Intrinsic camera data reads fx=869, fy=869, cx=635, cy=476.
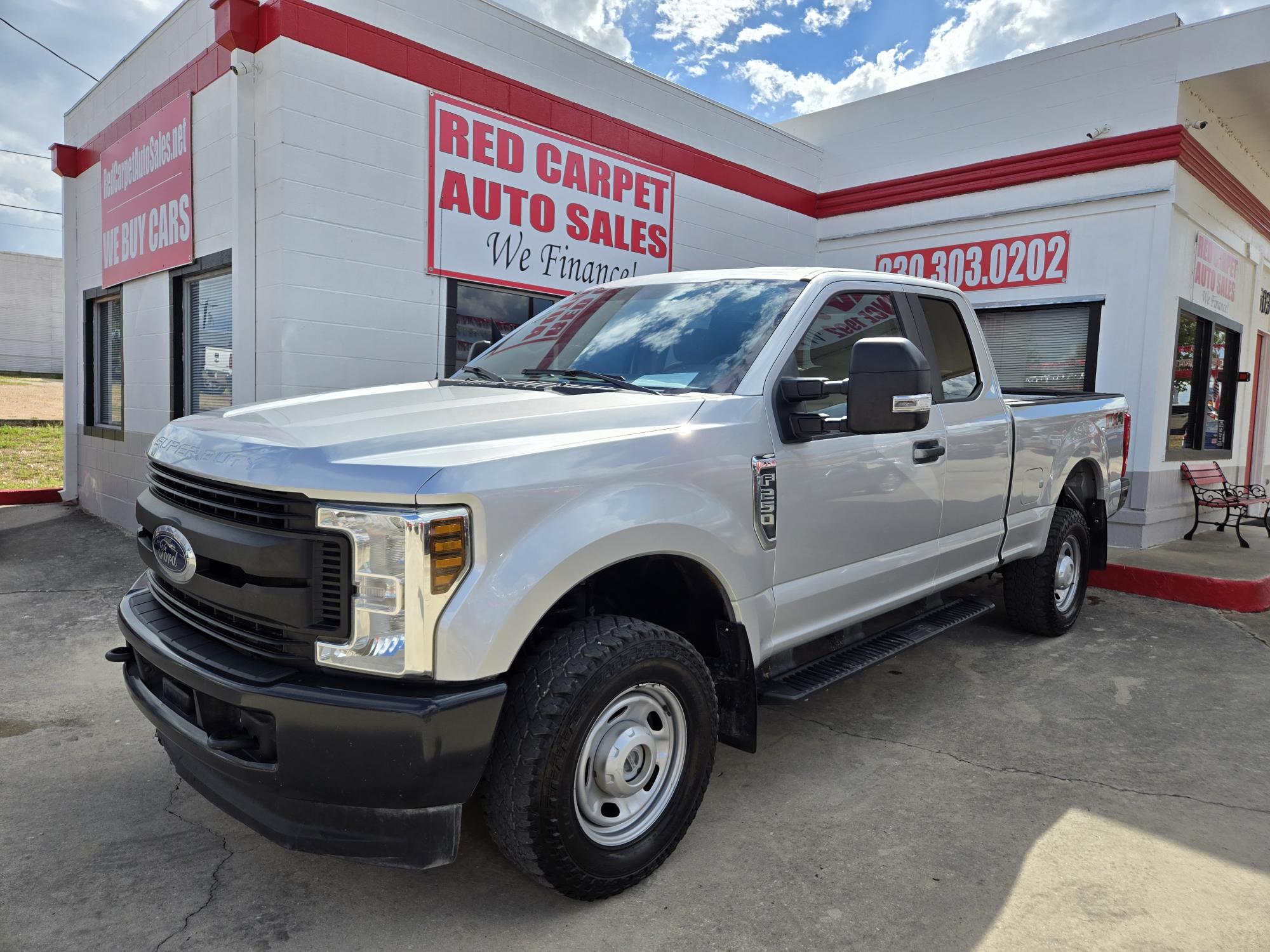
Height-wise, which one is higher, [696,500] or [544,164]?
[544,164]

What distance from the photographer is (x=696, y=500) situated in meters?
2.83

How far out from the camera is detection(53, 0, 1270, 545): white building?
6.71m

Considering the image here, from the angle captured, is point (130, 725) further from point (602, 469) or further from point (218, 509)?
point (602, 469)

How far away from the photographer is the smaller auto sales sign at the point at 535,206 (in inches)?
291

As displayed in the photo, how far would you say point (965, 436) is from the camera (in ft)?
13.9

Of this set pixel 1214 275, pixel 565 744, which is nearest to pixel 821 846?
pixel 565 744

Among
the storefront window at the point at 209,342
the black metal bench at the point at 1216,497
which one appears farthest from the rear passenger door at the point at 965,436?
the black metal bench at the point at 1216,497

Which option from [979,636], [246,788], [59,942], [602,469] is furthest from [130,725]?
[979,636]

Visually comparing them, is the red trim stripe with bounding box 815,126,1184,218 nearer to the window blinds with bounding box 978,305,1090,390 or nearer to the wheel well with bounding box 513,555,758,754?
the window blinds with bounding box 978,305,1090,390

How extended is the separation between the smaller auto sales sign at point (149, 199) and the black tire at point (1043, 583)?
712cm

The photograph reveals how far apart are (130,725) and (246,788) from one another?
2.10 m

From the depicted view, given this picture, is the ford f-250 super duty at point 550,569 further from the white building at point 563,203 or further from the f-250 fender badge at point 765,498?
the white building at point 563,203

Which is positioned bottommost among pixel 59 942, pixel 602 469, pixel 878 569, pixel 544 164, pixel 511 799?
pixel 59 942

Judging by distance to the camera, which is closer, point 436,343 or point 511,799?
point 511,799
